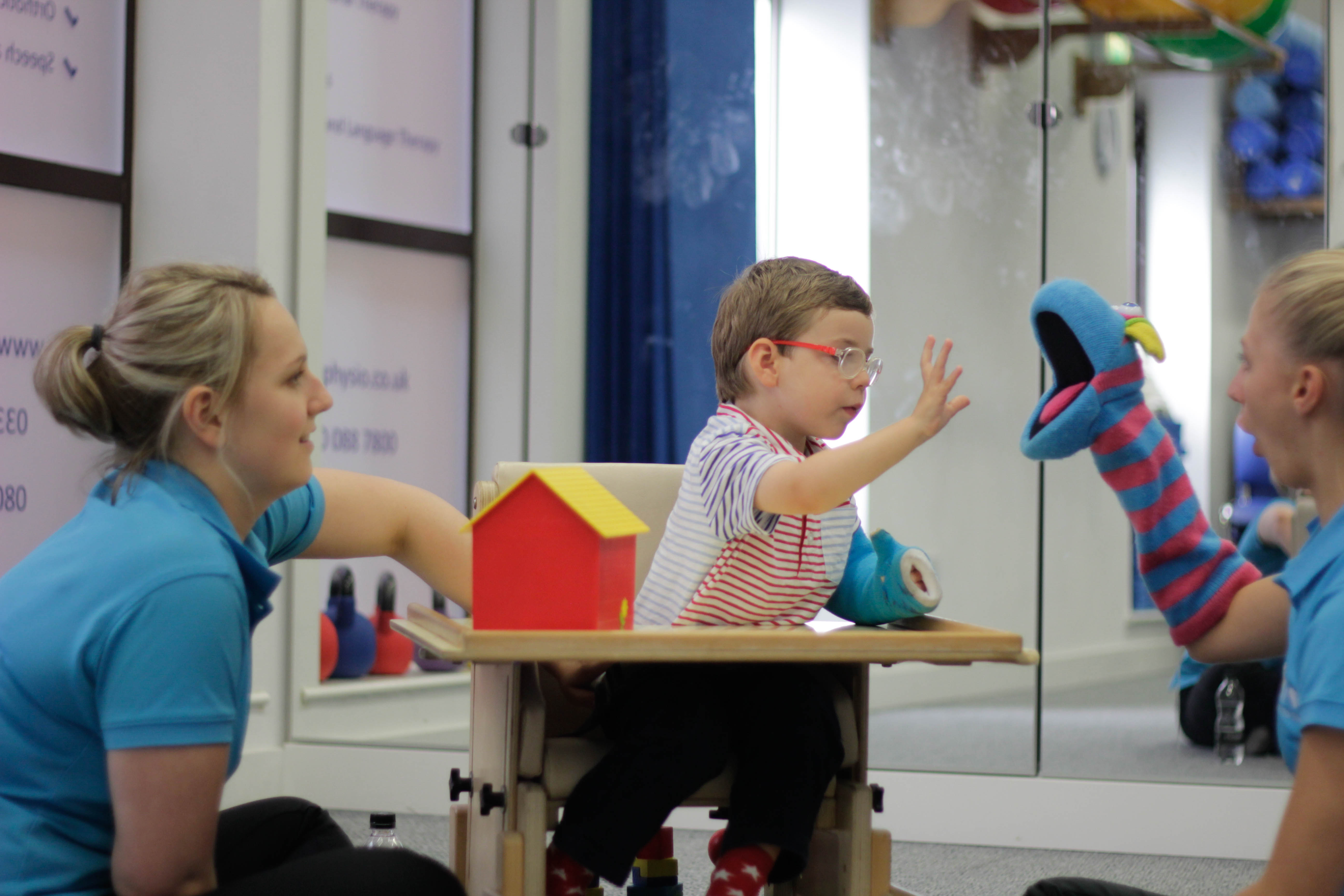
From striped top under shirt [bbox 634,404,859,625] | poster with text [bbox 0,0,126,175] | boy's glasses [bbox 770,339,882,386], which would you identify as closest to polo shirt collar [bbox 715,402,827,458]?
striped top under shirt [bbox 634,404,859,625]

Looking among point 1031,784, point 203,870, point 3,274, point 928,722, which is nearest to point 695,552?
point 203,870

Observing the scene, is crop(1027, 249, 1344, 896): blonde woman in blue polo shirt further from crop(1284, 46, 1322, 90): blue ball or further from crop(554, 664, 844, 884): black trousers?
crop(1284, 46, 1322, 90): blue ball

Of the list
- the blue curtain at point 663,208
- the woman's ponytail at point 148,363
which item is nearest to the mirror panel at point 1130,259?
the blue curtain at point 663,208

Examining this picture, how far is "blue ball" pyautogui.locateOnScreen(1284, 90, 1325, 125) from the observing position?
2.86 meters

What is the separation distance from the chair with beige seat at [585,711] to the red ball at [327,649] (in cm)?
141

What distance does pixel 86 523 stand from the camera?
3.87 feet

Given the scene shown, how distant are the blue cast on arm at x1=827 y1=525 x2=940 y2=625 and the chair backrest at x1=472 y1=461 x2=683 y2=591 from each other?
12.6 inches

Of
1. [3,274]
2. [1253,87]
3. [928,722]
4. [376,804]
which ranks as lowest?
[376,804]

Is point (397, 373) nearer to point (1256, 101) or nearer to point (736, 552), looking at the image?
point (736, 552)

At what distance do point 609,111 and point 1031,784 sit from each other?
6.43 ft

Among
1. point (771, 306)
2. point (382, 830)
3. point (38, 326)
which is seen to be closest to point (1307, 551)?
point (771, 306)

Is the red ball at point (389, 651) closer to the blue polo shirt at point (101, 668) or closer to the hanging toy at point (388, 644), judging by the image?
the hanging toy at point (388, 644)

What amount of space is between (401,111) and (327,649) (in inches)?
56.0

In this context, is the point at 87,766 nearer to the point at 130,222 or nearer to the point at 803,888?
the point at 803,888
